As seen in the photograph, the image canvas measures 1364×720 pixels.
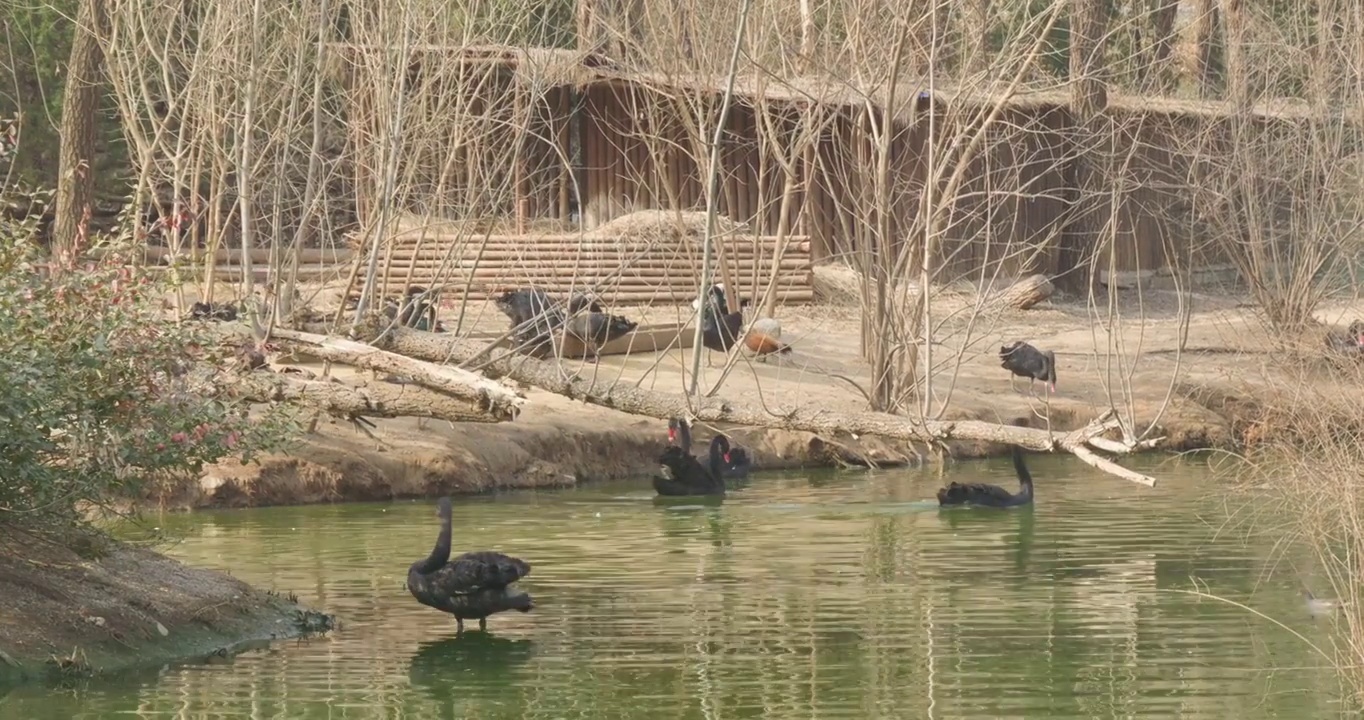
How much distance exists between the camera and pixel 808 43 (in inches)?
740

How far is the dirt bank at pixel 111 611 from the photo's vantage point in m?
10.3

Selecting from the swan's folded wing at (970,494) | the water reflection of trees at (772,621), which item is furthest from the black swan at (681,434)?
the swan's folded wing at (970,494)

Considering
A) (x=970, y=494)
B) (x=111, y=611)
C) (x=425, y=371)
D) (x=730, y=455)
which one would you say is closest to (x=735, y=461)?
(x=730, y=455)

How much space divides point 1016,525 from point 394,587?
5.37 meters

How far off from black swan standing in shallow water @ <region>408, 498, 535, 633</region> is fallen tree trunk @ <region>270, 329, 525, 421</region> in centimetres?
103

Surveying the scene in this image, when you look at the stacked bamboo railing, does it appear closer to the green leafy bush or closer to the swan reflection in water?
the swan reflection in water

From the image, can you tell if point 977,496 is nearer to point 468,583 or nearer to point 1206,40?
point 468,583

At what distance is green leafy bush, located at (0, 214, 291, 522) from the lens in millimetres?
10221

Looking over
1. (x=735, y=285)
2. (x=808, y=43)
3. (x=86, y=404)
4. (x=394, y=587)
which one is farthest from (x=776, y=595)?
(x=735, y=285)

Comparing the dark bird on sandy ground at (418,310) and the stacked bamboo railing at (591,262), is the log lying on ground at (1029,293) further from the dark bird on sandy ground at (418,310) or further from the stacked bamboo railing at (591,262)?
the dark bird on sandy ground at (418,310)

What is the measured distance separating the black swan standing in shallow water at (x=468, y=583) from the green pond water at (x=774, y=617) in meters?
0.16

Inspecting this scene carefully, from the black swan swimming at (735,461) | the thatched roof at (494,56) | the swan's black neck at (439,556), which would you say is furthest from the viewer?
the black swan swimming at (735,461)

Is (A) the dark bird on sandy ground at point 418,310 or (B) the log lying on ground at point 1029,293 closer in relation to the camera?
(A) the dark bird on sandy ground at point 418,310

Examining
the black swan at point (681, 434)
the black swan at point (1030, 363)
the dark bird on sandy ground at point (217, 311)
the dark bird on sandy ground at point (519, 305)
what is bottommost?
the black swan at point (681, 434)
